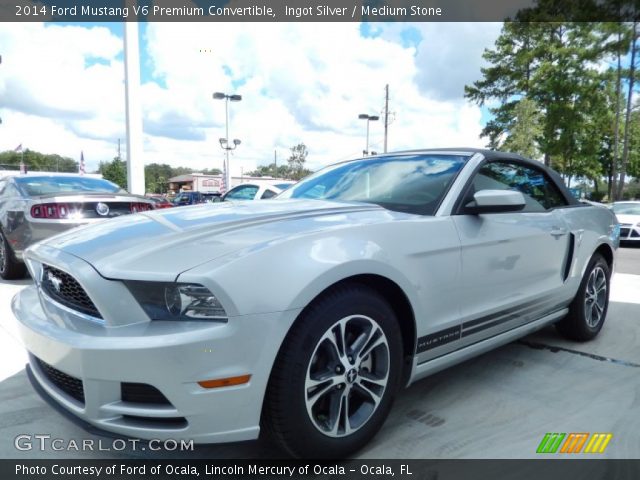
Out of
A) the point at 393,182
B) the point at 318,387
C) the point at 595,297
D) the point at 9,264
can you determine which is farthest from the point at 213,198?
the point at 318,387

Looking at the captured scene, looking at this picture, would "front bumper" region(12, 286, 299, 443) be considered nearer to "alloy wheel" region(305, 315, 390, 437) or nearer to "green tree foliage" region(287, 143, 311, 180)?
"alloy wheel" region(305, 315, 390, 437)

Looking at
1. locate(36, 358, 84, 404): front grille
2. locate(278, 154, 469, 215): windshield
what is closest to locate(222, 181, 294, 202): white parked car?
locate(278, 154, 469, 215): windshield

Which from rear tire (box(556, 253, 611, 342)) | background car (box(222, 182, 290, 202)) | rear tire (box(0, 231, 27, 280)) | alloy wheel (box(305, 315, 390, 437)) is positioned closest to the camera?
alloy wheel (box(305, 315, 390, 437))

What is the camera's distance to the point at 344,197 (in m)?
2.90

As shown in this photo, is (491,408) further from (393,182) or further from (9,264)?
(9,264)

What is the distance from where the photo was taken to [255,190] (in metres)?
10.4

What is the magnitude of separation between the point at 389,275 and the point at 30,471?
172cm

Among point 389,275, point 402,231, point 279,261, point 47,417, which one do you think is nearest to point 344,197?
point 402,231

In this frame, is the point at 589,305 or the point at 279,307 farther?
the point at 589,305

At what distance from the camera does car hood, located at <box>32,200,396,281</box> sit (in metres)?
1.72

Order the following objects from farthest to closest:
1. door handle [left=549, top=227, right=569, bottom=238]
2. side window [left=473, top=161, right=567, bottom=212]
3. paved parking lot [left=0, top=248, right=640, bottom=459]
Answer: door handle [left=549, top=227, right=569, bottom=238] → side window [left=473, top=161, right=567, bottom=212] → paved parking lot [left=0, top=248, right=640, bottom=459]

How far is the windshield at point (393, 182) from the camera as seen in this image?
2578 mm

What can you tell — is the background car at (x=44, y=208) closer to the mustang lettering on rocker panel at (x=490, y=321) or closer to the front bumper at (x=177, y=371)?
the front bumper at (x=177, y=371)

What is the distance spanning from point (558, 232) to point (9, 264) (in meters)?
5.58
